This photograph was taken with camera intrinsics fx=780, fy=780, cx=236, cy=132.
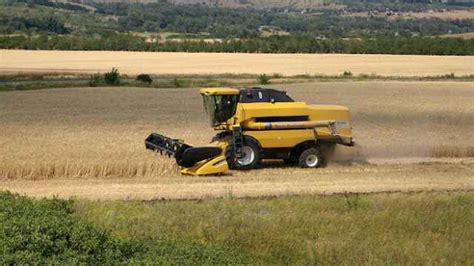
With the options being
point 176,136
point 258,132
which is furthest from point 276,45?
point 258,132

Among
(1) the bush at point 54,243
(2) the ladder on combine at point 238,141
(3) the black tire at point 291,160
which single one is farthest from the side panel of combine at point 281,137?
(1) the bush at point 54,243

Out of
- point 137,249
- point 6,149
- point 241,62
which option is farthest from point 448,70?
point 137,249

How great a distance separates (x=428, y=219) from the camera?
13.4m

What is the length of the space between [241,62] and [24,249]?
6700 cm

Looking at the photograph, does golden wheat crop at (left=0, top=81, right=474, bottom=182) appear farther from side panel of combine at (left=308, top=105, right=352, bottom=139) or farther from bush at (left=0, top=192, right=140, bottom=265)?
bush at (left=0, top=192, right=140, bottom=265)

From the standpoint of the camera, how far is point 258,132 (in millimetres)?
19984

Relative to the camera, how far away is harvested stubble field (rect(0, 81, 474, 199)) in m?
18.0

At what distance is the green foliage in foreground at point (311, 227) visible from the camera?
1105 centimetres

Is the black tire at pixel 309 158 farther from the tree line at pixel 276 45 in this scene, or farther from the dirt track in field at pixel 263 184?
the tree line at pixel 276 45

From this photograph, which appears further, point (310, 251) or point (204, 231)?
point (204, 231)

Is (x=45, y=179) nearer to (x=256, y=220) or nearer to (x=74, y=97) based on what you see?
(x=256, y=220)

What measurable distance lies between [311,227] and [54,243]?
4628 millimetres

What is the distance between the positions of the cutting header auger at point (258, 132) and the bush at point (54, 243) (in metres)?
8.66

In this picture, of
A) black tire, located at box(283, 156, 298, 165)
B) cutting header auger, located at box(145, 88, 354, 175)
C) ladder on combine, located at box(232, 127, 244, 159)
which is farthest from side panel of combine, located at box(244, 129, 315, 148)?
black tire, located at box(283, 156, 298, 165)
